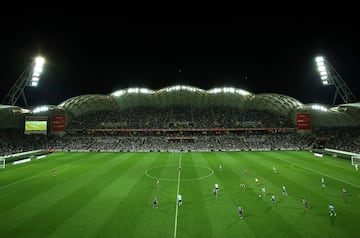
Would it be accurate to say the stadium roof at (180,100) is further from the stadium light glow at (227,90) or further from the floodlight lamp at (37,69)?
the floodlight lamp at (37,69)

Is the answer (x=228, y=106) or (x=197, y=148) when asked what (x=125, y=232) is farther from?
(x=228, y=106)

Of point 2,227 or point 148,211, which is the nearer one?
point 2,227

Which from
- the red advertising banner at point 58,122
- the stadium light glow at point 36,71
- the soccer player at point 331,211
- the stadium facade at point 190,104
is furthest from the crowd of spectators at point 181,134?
the soccer player at point 331,211

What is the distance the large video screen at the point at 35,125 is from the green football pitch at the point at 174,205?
25.9 meters

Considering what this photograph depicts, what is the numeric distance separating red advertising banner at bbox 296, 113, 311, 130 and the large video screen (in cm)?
6316

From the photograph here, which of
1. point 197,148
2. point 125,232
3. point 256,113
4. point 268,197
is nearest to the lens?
point 125,232

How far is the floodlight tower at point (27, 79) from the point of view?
4419 cm

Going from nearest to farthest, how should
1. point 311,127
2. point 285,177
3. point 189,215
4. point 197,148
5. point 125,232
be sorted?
point 125,232
point 189,215
point 285,177
point 197,148
point 311,127

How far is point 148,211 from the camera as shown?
53.2 feet

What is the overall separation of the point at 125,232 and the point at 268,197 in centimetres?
1231

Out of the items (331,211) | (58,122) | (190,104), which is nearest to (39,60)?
(58,122)

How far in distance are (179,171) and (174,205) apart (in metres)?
12.7

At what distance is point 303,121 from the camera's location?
5778 cm

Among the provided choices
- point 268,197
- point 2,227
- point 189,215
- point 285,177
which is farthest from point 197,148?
point 2,227
